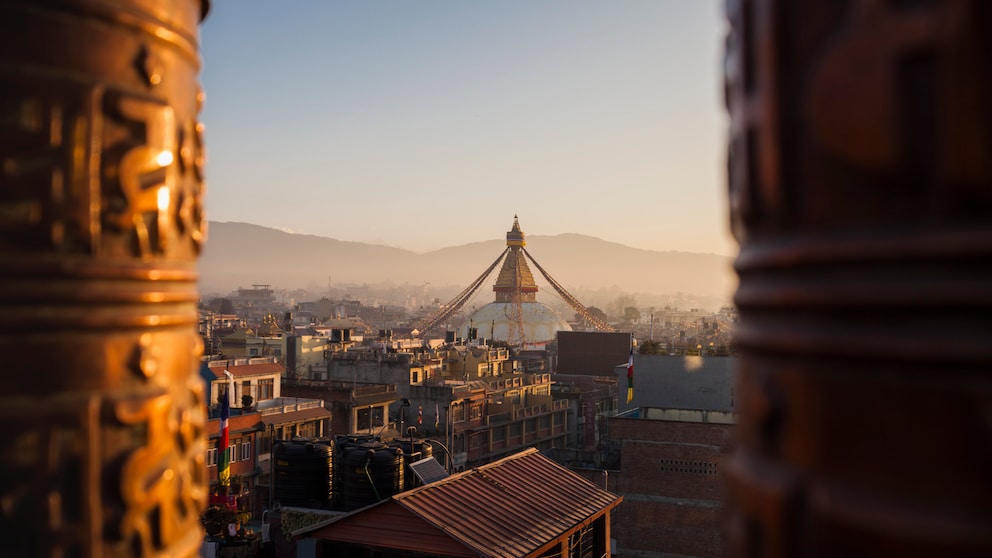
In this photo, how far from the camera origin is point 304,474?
57.3 feet

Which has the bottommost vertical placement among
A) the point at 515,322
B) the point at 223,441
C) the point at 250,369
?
the point at 223,441

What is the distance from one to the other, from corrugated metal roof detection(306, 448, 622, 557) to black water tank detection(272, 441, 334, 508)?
146 inches

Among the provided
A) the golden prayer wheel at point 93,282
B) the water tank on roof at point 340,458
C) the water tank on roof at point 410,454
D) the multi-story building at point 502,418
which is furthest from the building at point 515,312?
the golden prayer wheel at point 93,282

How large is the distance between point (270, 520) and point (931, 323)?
63.3 ft

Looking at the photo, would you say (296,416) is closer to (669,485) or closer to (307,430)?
(307,430)

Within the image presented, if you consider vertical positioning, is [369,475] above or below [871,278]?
below

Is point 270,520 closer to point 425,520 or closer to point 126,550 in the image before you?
point 425,520

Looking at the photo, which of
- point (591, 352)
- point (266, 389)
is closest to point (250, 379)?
point (266, 389)

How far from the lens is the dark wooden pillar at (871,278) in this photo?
131 centimetres

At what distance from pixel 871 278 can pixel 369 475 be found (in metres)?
16.1

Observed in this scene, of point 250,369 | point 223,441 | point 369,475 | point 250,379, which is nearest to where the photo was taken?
point 223,441

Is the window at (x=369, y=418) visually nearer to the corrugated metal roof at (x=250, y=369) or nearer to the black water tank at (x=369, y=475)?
the corrugated metal roof at (x=250, y=369)

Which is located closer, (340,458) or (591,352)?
(340,458)

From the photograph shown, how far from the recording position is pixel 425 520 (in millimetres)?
13047
